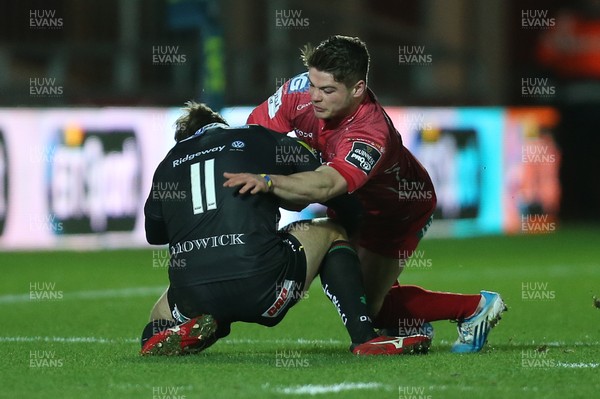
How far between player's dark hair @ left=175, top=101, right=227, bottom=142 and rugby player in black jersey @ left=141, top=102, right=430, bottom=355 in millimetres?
183

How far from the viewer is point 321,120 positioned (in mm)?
6504

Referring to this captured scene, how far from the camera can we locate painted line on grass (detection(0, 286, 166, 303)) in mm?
9711

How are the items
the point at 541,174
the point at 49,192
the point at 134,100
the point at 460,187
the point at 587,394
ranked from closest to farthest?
the point at 587,394, the point at 49,192, the point at 134,100, the point at 460,187, the point at 541,174

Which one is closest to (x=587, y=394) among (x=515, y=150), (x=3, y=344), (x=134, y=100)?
(x=3, y=344)

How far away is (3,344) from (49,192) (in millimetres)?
6887

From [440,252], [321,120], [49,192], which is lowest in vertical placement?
[440,252]

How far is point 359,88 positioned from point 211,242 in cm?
111

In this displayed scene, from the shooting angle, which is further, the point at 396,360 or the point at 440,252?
the point at 440,252

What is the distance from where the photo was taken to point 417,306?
261 inches

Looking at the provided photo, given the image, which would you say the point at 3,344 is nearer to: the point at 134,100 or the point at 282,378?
the point at 282,378

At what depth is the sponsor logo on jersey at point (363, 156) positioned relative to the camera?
5871mm

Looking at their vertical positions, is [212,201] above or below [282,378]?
above

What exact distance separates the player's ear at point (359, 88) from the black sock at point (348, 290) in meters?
0.80

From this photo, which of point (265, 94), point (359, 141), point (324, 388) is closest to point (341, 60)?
point (359, 141)
